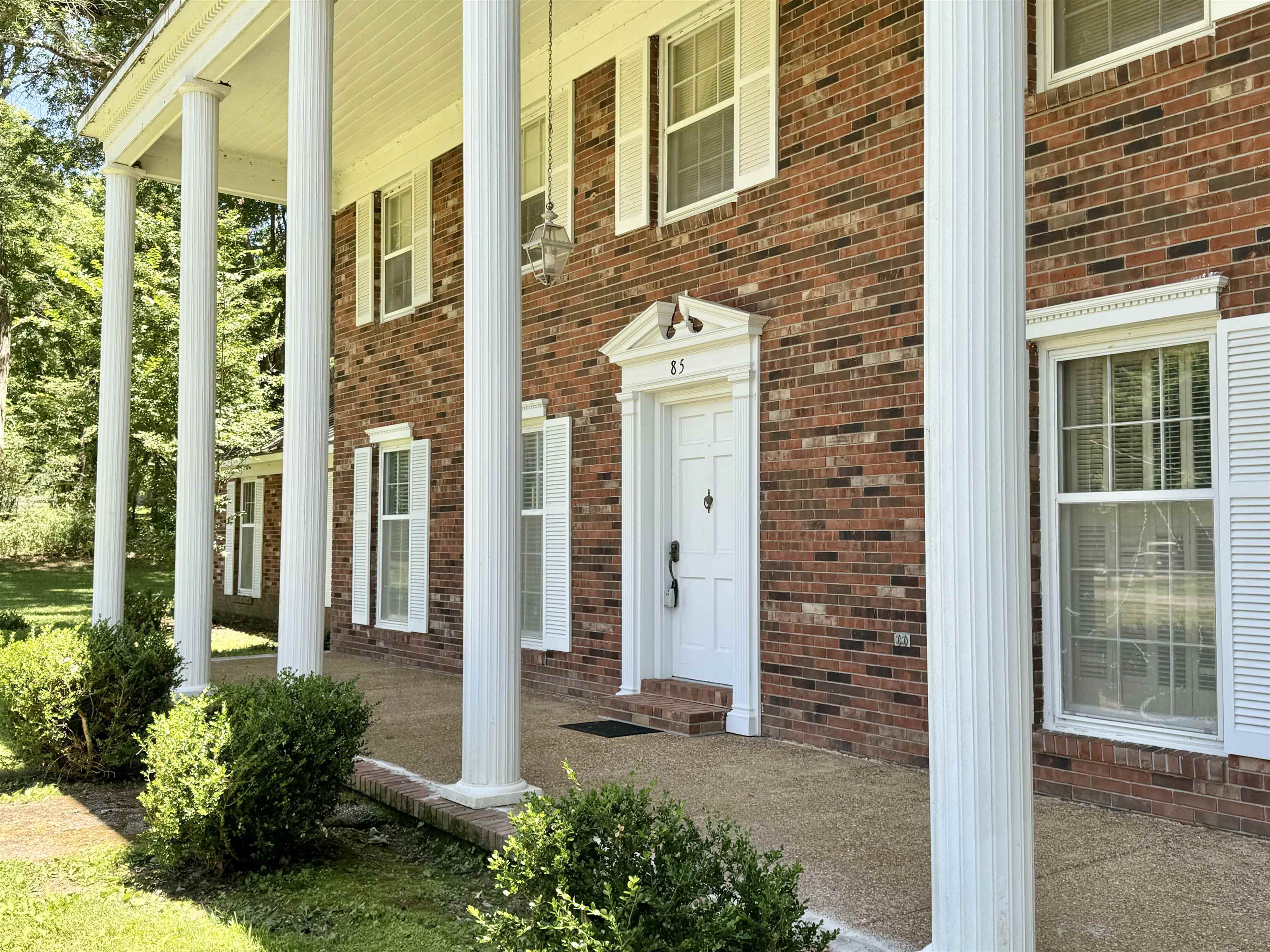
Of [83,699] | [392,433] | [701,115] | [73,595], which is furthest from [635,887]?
[73,595]

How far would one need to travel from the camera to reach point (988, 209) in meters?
3.03

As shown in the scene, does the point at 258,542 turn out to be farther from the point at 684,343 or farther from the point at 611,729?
the point at 684,343

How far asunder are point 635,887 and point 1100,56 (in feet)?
16.5

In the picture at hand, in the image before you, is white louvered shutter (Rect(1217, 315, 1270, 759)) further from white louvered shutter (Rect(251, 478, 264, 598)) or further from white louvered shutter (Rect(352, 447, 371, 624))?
white louvered shutter (Rect(251, 478, 264, 598))

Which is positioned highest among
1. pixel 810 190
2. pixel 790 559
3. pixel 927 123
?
pixel 810 190

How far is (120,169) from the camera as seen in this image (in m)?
10.4

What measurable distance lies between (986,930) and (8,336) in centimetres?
2651

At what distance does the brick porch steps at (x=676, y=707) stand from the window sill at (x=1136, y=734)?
2461 mm

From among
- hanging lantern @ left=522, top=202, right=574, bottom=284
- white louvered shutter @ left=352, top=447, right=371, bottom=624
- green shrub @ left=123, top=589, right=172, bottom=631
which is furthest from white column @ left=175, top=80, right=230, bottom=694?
white louvered shutter @ left=352, top=447, right=371, bottom=624

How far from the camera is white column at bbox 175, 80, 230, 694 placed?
814 cm

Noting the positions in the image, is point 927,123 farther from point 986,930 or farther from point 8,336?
point 8,336

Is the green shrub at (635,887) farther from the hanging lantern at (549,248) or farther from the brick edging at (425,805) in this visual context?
the hanging lantern at (549,248)

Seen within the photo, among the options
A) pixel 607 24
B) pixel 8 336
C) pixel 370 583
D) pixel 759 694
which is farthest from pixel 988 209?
pixel 8 336

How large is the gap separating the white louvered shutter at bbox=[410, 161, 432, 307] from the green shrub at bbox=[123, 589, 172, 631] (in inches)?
164
